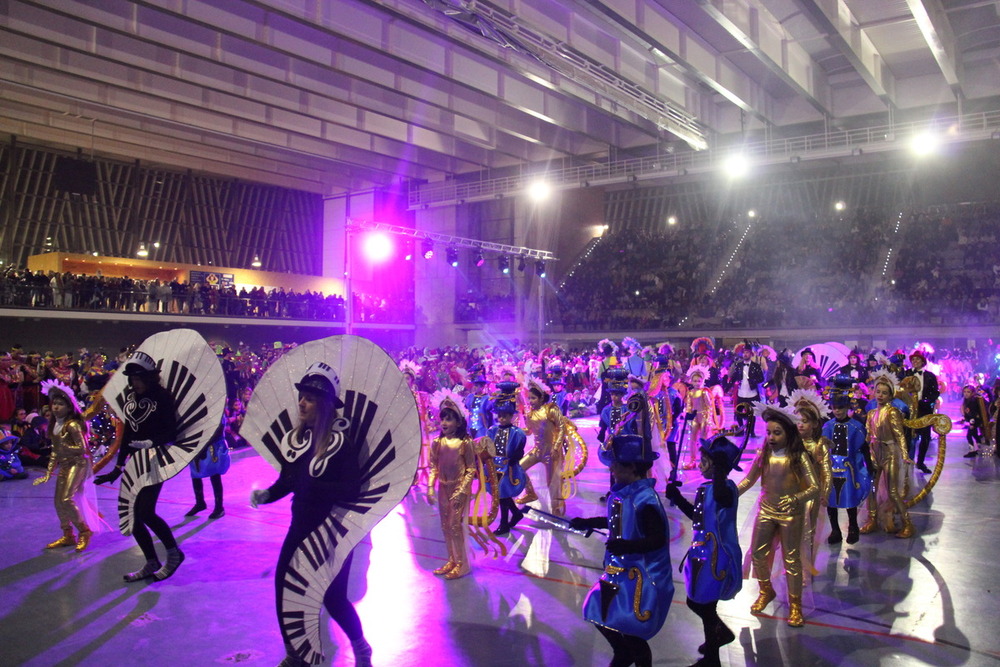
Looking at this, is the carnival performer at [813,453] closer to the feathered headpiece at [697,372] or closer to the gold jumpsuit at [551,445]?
the gold jumpsuit at [551,445]

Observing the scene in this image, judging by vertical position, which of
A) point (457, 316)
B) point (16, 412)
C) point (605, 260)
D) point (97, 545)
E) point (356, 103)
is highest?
point (356, 103)

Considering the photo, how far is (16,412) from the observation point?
11.6 m

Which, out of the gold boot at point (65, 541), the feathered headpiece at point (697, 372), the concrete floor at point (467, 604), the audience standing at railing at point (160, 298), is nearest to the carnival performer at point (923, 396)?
the concrete floor at point (467, 604)

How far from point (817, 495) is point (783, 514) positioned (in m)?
0.30

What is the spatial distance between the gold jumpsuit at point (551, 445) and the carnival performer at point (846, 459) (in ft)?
9.02

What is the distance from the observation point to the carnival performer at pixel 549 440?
7879 mm

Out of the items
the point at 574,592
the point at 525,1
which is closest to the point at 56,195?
the point at 525,1

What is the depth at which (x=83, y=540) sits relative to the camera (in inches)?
269

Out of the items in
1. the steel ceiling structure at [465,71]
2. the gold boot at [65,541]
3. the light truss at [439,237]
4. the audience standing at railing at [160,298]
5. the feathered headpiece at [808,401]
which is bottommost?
the gold boot at [65,541]

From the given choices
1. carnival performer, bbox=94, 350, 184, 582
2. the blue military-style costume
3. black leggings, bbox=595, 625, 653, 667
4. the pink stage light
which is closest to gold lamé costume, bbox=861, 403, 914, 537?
the blue military-style costume

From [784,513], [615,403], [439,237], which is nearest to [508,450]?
[615,403]

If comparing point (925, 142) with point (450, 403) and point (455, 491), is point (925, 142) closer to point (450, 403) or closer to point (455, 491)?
point (450, 403)

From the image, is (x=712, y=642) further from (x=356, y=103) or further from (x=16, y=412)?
(x=356, y=103)

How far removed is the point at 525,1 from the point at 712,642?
42.5ft
